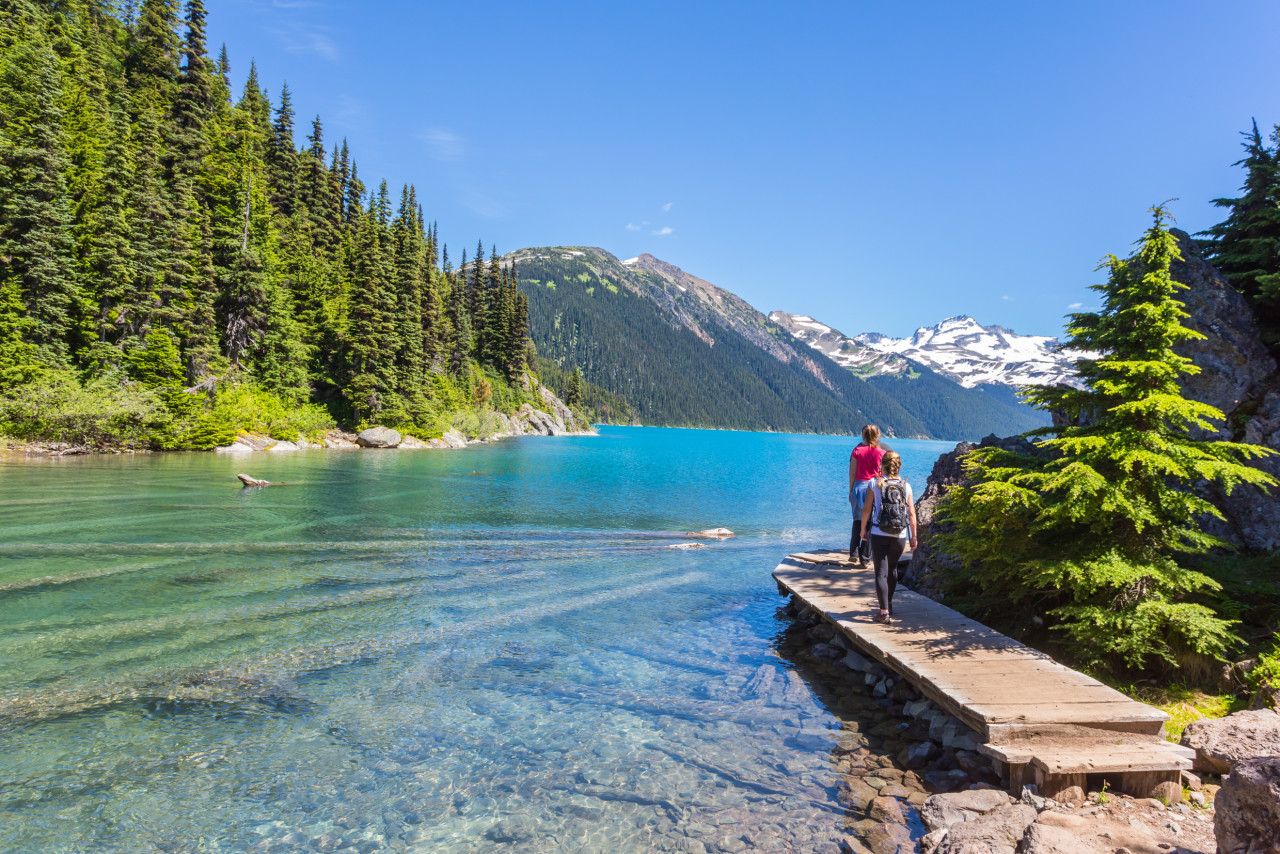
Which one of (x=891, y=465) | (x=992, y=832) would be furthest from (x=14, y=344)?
A: (x=992, y=832)

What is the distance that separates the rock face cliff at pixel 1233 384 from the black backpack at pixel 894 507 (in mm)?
2083

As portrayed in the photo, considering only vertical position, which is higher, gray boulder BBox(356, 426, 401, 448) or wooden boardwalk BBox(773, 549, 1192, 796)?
gray boulder BBox(356, 426, 401, 448)

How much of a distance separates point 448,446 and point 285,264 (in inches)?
857

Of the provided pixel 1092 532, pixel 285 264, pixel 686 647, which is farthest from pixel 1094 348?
pixel 285 264

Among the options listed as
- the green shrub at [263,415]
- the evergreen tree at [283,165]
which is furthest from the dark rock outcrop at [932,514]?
the evergreen tree at [283,165]

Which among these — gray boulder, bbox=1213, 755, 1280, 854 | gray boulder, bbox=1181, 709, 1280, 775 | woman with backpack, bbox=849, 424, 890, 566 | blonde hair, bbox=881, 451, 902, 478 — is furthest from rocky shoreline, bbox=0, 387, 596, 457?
gray boulder, bbox=1181, 709, 1280, 775

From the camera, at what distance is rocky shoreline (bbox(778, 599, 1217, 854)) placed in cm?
445

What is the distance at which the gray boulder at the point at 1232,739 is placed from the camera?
16.5 feet

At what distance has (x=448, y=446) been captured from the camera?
58.8 metres

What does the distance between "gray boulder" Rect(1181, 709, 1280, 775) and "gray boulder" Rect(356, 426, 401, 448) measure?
54.4 metres

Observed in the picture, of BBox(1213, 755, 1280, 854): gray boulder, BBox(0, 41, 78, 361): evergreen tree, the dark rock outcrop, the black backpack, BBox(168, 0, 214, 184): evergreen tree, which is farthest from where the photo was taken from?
BBox(168, 0, 214, 184): evergreen tree

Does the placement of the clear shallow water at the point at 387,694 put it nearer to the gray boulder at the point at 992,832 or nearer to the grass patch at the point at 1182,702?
the gray boulder at the point at 992,832

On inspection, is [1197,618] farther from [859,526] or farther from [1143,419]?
[859,526]

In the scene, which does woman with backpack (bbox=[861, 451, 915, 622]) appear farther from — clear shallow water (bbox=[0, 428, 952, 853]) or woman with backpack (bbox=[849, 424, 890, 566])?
clear shallow water (bbox=[0, 428, 952, 853])
